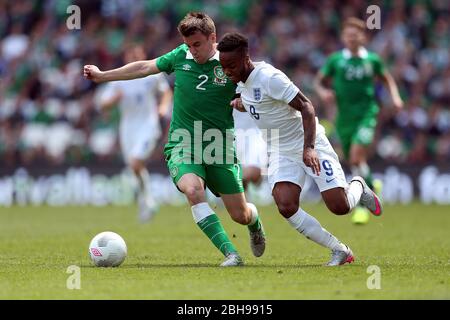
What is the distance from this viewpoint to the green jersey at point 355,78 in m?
14.9

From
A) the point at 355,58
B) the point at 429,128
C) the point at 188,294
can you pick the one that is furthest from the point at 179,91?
the point at 429,128

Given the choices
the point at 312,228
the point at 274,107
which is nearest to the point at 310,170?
the point at 312,228

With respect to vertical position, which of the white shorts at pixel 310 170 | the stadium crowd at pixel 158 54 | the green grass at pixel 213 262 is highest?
the stadium crowd at pixel 158 54

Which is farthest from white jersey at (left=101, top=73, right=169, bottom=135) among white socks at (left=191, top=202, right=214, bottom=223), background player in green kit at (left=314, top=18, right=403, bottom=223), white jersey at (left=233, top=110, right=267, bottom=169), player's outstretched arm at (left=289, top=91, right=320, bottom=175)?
player's outstretched arm at (left=289, top=91, right=320, bottom=175)

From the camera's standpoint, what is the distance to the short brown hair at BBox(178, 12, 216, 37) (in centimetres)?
888

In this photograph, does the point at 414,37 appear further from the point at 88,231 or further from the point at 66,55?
the point at 88,231

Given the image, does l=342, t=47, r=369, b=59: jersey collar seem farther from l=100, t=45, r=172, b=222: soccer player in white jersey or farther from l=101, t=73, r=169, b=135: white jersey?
l=101, t=73, r=169, b=135: white jersey

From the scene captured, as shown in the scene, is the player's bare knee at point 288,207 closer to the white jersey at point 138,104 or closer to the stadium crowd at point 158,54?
the white jersey at point 138,104

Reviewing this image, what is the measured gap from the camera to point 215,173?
372 inches

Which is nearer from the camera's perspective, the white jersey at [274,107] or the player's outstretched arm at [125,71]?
the white jersey at [274,107]

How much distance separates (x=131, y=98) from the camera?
16.8m

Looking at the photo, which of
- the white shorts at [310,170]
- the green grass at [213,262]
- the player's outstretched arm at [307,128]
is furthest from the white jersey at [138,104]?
the player's outstretched arm at [307,128]

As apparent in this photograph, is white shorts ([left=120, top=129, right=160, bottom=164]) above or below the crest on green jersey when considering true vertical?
above

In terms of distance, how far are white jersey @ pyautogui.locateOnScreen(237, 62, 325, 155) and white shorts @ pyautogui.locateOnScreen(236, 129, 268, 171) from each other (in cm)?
460
